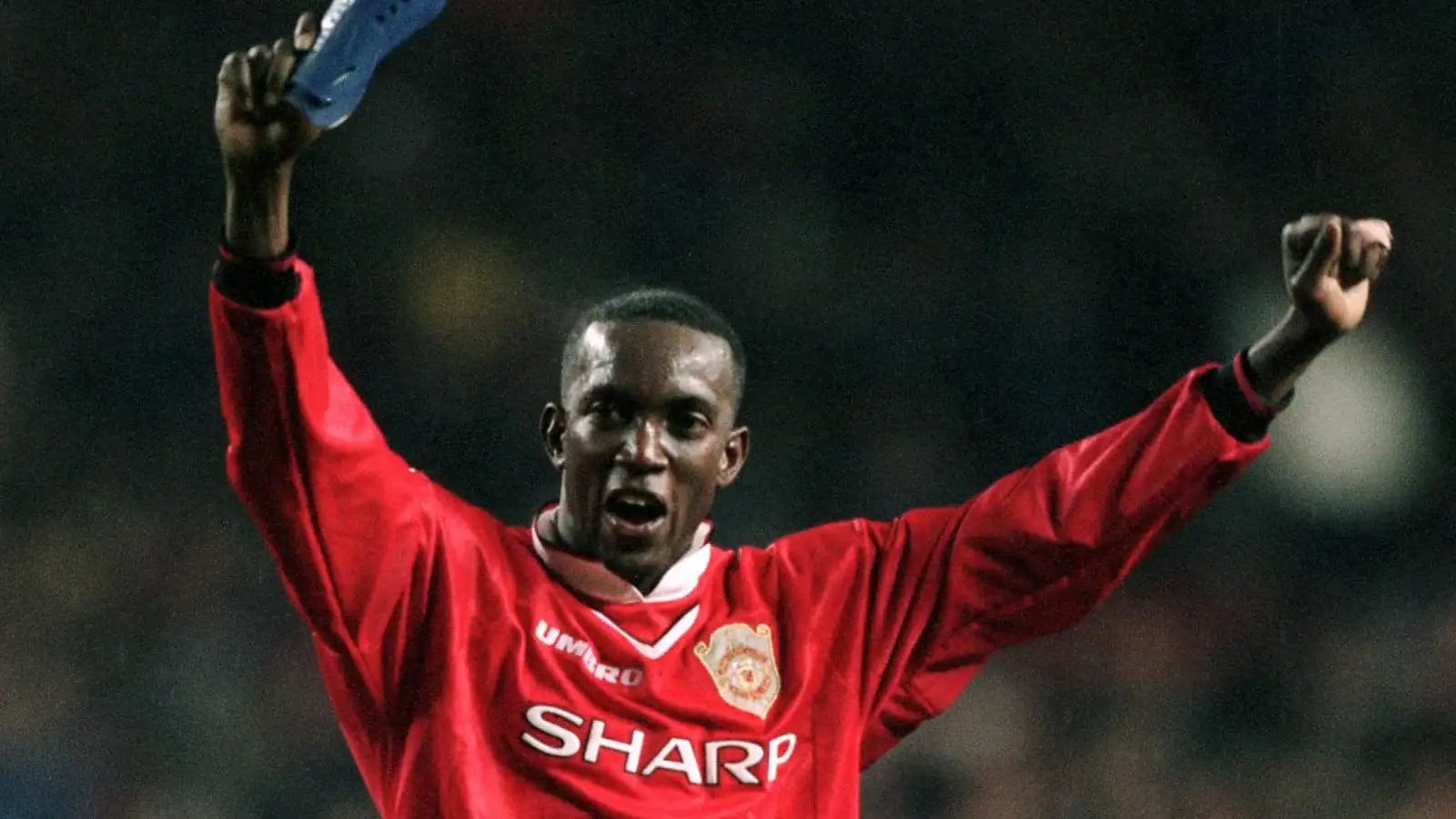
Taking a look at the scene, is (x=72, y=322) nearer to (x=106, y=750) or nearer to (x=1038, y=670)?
(x=106, y=750)

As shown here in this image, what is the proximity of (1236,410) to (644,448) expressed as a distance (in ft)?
2.53

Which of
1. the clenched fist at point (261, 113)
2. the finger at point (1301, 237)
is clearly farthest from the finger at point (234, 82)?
the finger at point (1301, 237)

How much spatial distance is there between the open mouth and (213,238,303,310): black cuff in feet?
2.01

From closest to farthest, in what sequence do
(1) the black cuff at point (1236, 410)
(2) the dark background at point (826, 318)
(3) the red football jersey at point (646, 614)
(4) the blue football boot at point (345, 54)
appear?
(4) the blue football boot at point (345, 54)
(3) the red football jersey at point (646, 614)
(1) the black cuff at point (1236, 410)
(2) the dark background at point (826, 318)

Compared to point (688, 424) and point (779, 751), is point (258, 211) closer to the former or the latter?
point (688, 424)

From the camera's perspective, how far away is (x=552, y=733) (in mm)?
2074

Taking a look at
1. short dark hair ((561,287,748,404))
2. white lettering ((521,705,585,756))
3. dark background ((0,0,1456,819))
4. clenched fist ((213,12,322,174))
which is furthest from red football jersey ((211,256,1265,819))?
dark background ((0,0,1456,819))

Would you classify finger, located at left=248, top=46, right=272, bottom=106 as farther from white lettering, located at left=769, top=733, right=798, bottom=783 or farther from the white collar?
white lettering, located at left=769, top=733, right=798, bottom=783

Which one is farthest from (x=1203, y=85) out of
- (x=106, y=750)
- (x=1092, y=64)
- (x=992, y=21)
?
(x=106, y=750)

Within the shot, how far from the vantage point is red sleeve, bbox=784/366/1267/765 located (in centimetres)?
218

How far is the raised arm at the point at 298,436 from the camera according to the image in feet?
5.60

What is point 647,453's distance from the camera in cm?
222

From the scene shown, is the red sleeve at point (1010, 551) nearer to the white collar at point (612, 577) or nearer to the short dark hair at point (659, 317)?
the white collar at point (612, 577)

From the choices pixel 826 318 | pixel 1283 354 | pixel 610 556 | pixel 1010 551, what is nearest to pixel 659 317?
pixel 610 556
